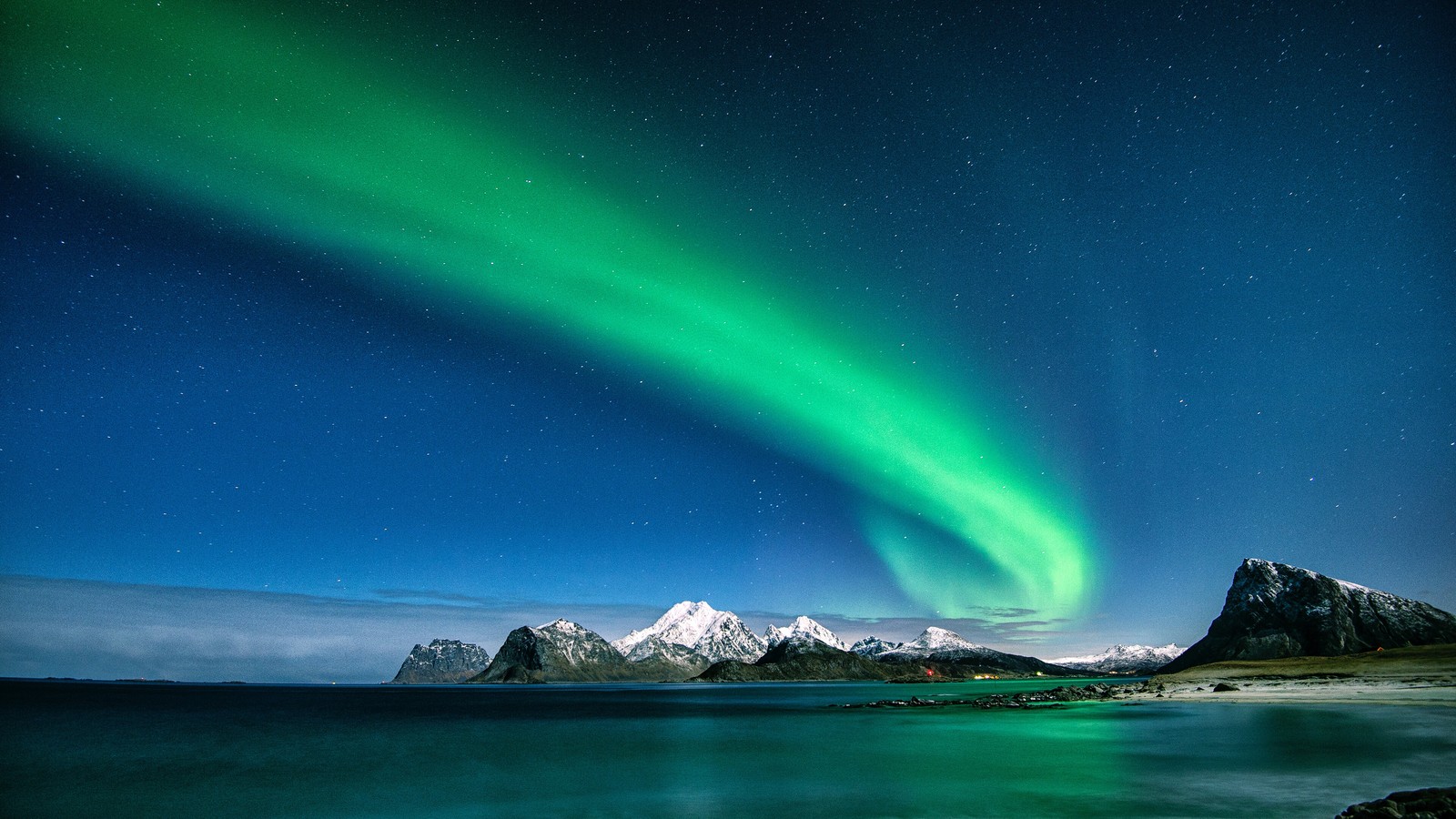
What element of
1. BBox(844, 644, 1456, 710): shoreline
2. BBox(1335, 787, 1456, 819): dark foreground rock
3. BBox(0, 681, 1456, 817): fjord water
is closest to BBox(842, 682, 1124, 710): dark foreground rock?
BBox(844, 644, 1456, 710): shoreline

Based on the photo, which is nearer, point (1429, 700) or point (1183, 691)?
point (1429, 700)

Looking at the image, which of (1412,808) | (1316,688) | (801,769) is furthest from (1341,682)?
(1412,808)

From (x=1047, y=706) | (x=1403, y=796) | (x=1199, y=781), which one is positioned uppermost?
(x=1403, y=796)

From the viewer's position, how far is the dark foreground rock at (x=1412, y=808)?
58.4ft

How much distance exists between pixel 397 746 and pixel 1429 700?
8860 centimetres

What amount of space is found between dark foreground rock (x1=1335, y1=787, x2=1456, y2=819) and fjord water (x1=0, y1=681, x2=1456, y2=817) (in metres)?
4.14

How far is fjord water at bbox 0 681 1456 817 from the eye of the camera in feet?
94.0

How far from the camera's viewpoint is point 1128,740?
155ft

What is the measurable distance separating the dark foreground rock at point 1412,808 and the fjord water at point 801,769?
13.6 ft

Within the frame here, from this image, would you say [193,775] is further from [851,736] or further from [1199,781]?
[1199,781]

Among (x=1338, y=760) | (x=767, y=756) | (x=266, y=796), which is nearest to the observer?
(x=1338, y=760)

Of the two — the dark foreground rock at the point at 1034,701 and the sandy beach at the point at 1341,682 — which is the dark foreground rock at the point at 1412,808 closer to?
the sandy beach at the point at 1341,682

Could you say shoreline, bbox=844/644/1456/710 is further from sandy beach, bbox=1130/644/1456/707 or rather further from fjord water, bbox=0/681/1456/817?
fjord water, bbox=0/681/1456/817

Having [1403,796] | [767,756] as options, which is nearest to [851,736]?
[767,756]
